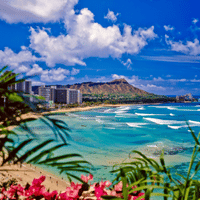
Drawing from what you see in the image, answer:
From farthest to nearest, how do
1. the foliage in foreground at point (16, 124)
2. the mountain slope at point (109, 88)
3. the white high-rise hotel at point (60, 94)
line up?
the mountain slope at point (109, 88)
the white high-rise hotel at point (60, 94)
the foliage in foreground at point (16, 124)

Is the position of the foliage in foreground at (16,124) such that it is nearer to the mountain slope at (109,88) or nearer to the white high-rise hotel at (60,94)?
the white high-rise hotel at (60,94)

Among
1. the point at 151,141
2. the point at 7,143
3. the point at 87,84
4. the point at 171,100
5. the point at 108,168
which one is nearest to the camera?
the point at 7,143

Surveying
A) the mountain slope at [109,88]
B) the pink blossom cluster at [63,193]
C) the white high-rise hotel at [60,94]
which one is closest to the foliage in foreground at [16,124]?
the pink blossom cluster at [63,193]

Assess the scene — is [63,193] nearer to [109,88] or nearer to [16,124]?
[16,124]

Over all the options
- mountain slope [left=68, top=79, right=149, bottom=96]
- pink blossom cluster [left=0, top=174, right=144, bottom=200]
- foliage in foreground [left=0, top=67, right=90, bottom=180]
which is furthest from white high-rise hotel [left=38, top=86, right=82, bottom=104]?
foliage in foreground [left=0, top=67, right=90, bottom=180]

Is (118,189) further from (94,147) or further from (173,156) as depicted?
(94,147)

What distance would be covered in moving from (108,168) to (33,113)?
11.1 m

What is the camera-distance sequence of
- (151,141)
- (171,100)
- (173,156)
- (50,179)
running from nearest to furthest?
(50,179) < (173,156) < (151,141) < (171,100)

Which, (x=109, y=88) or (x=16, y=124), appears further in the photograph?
(x=109, y=88)

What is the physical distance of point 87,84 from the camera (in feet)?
600

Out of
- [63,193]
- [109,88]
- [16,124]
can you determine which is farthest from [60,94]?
[109,88]

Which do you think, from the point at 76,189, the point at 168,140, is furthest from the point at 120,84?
the point at 76,189

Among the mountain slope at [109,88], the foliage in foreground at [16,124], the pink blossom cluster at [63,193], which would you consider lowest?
the pink blossom cluster at [63,193]

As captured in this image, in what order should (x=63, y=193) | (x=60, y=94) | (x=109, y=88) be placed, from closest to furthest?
(x=63, y=193)
(x=60, y=94)
(x=109, y=88)
